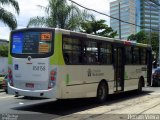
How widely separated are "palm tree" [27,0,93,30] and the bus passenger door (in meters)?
14.5

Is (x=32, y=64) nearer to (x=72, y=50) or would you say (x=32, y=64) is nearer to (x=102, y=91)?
(x=72, y=50)

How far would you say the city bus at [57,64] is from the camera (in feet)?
43.7

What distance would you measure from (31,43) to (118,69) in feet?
18.3

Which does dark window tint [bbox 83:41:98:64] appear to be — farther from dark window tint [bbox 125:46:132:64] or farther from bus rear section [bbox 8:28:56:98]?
dark window tint [bbox 125:46:132:64]

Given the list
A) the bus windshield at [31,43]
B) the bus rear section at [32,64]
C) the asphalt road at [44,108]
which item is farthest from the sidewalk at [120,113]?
the bus windshield at [31,43]

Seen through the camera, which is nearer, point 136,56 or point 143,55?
point 136,56

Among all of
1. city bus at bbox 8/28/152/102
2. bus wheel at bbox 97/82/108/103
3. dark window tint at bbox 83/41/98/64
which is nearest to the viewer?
city bus at bbox 8/28/152/102

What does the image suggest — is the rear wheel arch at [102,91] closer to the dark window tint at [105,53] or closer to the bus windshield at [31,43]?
the dark window tint at [105,53]

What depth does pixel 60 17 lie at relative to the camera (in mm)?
32719

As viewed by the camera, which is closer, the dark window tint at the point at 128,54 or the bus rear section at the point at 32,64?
the bus rear section at the point at 32,64

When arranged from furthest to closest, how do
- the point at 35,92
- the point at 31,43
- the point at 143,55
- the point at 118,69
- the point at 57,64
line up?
1. the point at 143,55
2. the point at 118,69
3. the point at 31,43
4. the point at 35,92
5. the point at 57,64

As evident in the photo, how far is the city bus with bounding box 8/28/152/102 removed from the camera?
43.7 ft

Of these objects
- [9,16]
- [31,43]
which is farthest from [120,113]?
[9,16]

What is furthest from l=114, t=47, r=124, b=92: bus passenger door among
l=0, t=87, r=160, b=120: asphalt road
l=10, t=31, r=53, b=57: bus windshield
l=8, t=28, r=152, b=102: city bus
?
l=10, t=31, r=53, b=57: bus windshield
